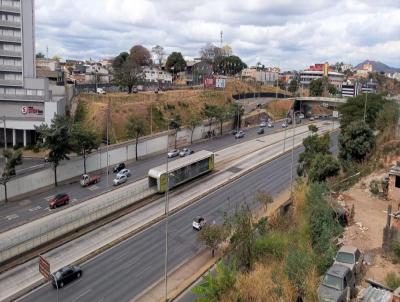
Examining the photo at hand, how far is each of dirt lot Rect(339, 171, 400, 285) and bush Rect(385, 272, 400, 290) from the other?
115cm

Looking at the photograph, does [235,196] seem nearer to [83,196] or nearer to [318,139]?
[318,139]

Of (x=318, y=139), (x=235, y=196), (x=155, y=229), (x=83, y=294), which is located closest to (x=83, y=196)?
(x=155, y=229)

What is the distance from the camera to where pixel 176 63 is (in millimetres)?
166500

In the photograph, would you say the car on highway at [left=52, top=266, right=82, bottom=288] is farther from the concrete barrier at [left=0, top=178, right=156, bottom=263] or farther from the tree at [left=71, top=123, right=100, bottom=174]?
the tree at [left=71, top=123, right=100, bottom=174]

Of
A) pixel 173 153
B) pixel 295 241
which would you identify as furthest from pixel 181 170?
pixel 295 241

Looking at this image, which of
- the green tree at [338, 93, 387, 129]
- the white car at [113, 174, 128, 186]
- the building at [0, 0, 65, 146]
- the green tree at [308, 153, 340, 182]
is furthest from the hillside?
the green tree at [308, 153, 340, 182]

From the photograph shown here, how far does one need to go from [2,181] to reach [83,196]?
1014 cm

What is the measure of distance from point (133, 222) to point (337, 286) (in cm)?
2991

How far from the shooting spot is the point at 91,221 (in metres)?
45.9

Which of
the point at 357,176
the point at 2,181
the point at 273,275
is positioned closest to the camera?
the point at 273,275

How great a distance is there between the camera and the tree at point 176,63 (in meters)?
167

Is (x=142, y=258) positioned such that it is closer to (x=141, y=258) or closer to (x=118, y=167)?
(x=141, y=258)

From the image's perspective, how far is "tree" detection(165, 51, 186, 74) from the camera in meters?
167

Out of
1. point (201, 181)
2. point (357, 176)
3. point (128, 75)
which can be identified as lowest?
point (201, 181)
